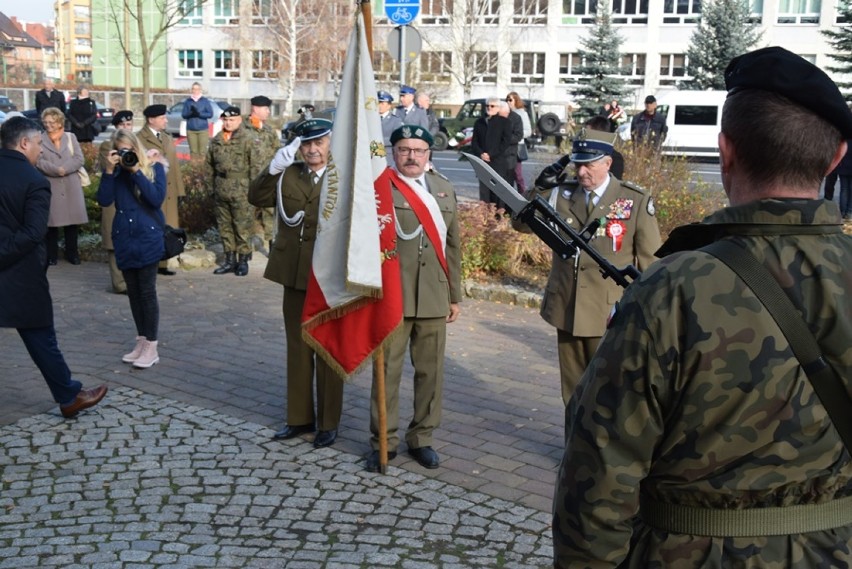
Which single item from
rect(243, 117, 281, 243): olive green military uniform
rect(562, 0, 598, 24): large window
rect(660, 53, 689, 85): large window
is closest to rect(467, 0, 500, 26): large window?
rect(562, 0, 598, 24): large window

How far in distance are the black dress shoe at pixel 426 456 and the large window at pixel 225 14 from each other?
196ft

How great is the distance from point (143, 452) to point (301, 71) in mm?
55520

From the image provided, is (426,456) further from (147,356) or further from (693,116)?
(693,116)

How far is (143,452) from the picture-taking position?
6.01 meters

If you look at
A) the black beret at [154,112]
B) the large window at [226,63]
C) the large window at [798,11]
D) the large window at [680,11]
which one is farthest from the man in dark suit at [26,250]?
the large window at [226,63]

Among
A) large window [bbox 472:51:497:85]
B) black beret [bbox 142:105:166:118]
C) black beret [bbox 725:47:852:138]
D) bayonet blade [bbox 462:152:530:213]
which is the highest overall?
large window [bbox 472:51:497:85]

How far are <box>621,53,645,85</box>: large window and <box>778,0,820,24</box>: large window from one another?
7.97m

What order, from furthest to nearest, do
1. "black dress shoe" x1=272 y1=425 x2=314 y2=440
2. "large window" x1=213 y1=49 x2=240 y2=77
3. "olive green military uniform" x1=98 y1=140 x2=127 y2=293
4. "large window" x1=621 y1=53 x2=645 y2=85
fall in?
"large window" x1=213 y1=49 x2=240 y2=77 → "large window" x1=621 y1=53 x2=645 y2=85 → "olive green military uniform" x1=98 y1=140 x2=127 y2=293 → "black dress shoe" x1=272 y1=425 x2=314 y2=440

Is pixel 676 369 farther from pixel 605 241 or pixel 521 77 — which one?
pixel 521 77

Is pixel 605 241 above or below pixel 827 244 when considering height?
below

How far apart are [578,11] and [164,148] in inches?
1976

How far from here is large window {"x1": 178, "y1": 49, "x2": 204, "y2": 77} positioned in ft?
213

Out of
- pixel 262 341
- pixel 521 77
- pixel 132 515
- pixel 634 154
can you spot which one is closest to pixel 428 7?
pixel 521 77

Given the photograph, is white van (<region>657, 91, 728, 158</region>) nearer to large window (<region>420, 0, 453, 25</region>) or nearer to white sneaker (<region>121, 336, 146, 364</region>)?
large window (<region>420, 0, 453, 25</region>)
